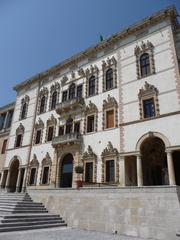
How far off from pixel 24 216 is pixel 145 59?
1719 cm

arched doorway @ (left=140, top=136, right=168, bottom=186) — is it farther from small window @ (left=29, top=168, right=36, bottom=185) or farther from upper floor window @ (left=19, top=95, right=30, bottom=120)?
upper floor window @ (left=19, top=95, right=30, bottom=120)

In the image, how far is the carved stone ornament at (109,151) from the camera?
767 inches

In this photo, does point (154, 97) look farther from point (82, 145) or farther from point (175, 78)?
point (82, 145)

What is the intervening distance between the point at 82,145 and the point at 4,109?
20.8 m

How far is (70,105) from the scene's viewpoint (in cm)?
2453

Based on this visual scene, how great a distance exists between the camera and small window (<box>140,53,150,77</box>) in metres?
20.5

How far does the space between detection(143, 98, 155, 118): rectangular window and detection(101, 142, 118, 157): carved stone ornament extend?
4107 mm

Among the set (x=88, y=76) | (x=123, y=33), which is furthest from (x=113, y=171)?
(x=123, y=33)

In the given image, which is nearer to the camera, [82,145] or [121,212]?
[121,212]

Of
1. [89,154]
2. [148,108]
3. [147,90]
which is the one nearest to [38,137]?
[89,154]

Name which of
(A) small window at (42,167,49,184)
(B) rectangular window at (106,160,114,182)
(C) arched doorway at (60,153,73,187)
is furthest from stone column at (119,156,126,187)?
(A) small window at (42,167,49,184)

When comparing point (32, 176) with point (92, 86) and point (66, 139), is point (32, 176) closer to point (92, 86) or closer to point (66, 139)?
point (66, 139)

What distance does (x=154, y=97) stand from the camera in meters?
18.6

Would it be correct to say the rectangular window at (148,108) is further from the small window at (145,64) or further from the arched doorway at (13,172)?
the arched doorway at (13,172)
